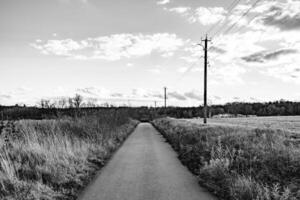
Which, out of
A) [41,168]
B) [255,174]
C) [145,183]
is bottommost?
[145,183]

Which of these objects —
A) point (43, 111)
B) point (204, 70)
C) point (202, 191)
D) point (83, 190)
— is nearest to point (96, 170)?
point (83, 190)

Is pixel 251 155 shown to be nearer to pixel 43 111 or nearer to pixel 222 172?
pixel 222 172

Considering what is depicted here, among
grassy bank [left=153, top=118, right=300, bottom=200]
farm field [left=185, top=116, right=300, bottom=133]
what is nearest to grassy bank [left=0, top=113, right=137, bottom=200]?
grassy bank [left=153, top=118, right=300, bottom=200]

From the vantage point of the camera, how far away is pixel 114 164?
9.72m

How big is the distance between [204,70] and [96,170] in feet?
82.2

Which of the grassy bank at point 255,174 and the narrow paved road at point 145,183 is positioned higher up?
the grassy bank at point 255,174

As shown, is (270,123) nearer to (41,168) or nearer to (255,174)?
(255,174)

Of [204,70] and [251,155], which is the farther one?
[204,70]

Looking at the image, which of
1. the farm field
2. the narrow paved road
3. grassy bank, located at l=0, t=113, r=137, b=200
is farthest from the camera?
the farm field

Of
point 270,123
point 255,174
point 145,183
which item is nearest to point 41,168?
point 145,183

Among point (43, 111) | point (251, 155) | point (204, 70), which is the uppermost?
point (204, 70)

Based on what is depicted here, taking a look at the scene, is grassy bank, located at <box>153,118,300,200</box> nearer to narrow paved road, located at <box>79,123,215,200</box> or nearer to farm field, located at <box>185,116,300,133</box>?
narrow paved road, located at <box>79,123,215,200</box>

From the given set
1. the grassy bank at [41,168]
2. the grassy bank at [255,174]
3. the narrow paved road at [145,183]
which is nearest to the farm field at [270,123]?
the grassy bank at [255,174]

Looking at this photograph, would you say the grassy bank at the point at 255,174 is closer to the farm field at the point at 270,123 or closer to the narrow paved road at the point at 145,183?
the narrow paved road at the point at 145,183
